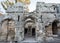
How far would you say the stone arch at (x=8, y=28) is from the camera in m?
8.70

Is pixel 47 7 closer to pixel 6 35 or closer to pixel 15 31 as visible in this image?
pixel 15 31

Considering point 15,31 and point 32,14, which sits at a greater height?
point 32,14

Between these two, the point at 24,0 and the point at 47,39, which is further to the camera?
the point at 24,0

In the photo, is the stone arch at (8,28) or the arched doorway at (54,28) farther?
the arched doorway at (54,28)

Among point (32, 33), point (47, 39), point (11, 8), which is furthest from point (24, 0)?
point (47, 39)

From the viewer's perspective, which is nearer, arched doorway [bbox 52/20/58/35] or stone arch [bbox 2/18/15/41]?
stone arch [bbox 2/18/15/41]

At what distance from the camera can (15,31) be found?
336 inches

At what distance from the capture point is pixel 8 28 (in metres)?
8.78

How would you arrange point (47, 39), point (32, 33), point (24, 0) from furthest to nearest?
point (24, 0) < point (32, 33) < point (47, 39)

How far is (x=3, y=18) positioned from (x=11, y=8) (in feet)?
2.70

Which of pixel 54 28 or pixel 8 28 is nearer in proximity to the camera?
pixel 8 28

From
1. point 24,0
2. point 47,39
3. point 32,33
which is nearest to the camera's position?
point 47,39

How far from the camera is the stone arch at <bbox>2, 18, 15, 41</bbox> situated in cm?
870

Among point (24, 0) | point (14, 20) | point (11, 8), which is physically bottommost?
point (14, 20)
